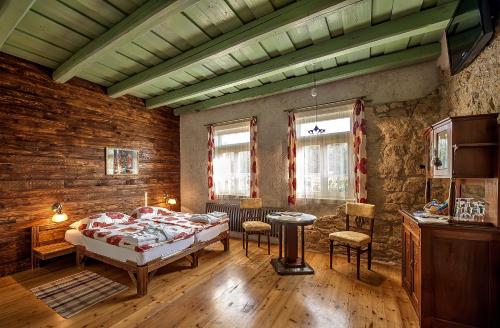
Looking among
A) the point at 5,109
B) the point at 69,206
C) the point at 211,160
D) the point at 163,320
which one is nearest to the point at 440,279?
the point at 163,320

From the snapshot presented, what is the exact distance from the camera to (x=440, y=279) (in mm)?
1911

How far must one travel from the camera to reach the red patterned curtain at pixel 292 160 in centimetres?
412

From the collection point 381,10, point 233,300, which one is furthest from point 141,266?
point 381,10

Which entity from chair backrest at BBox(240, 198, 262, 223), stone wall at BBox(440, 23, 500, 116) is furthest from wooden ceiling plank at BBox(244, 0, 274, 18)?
chair backrest at BBox(240, 198, 262, 223)

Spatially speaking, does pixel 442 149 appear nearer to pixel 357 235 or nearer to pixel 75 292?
pixel 357 235

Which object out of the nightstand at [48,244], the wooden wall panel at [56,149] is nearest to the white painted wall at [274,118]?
the wooden wall panel at [56,149]

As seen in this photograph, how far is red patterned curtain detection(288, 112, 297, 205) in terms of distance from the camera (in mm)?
4125

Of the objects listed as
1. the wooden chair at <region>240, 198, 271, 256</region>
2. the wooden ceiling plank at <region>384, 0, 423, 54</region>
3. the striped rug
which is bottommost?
the striped rug

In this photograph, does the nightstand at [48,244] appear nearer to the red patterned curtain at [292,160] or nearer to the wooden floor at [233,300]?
the wooden floor at [233,300]

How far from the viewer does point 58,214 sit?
3381 millimetres

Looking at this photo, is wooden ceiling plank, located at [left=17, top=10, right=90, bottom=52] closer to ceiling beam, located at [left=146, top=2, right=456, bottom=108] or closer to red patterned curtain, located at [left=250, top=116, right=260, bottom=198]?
ceiling beam, located at [left=146, top=2, right=456, bottom=108]

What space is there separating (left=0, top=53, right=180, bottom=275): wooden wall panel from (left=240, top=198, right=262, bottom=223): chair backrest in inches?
84.3

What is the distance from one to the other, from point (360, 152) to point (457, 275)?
79.9 inches

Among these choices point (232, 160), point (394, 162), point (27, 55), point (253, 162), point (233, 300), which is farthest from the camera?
point (232, 160)
